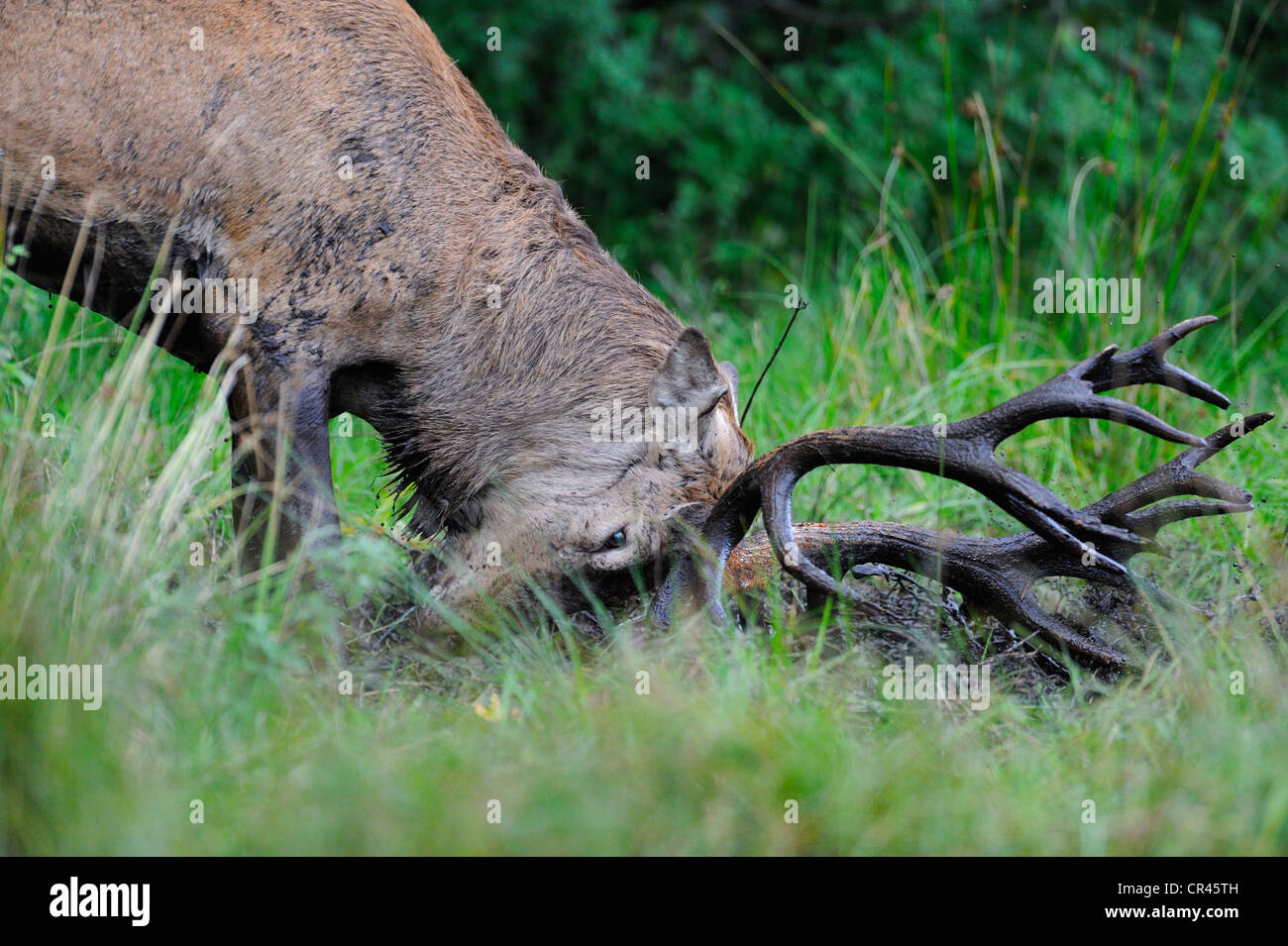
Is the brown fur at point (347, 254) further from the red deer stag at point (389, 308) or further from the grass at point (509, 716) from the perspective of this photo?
the grass at point (509, 716)

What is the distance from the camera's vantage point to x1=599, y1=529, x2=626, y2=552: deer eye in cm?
404

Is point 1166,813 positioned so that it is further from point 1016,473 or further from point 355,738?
point 355,738

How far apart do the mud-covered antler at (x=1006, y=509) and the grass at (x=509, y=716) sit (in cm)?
20

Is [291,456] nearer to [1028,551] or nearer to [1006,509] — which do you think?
[1006,509]

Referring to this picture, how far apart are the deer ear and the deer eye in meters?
0.39

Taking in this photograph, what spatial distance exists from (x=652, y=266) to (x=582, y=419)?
17.5 feet

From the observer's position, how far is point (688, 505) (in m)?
4.02

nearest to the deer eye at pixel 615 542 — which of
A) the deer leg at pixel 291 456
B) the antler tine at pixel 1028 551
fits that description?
the antler tine at pixel 1028 551

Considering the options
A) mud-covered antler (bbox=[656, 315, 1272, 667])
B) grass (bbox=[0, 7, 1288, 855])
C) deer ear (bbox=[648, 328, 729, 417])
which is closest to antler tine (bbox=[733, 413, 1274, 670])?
mud-covered antler (bbox=[656, 315, 1272, 667])

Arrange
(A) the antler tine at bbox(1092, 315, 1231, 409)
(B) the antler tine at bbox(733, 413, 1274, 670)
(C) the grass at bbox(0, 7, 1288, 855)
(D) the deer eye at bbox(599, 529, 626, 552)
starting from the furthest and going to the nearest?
(D) the deer eye at bbox(599, 529, 626, 552) → (B) the antler tine at bbox(733, 413, 1274, 670) → (A) the antler tine at bbox(1092, 315, 1231, 409) → (C) the grass at bbox(0, 7, 1288, 855)

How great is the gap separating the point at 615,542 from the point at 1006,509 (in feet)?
3.65

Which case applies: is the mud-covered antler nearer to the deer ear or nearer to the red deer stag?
the red deer stag

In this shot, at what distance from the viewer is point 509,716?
3.38 metres

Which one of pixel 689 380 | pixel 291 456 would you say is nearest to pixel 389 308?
pixel 291 456
